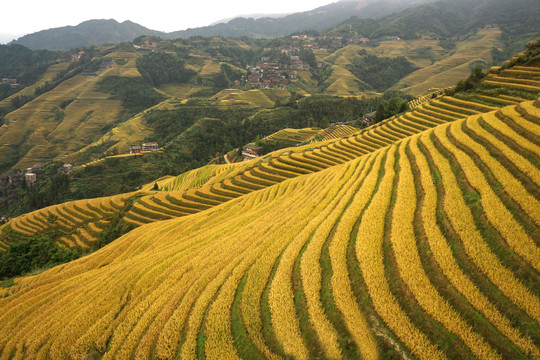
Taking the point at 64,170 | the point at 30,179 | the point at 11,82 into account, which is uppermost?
the point at 11,82

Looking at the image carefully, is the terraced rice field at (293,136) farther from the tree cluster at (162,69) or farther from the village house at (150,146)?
the tree cluster at (162,69)

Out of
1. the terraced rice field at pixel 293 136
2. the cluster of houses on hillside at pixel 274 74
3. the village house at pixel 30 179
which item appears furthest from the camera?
the cluster of houses on hillside at pixel 274 74

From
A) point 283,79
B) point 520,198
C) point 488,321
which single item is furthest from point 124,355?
point 283,79

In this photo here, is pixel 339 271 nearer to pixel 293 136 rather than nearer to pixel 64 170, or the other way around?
pixel 293 136

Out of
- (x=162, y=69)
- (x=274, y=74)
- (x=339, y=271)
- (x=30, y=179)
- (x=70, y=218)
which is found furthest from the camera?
(x=162, y=69)

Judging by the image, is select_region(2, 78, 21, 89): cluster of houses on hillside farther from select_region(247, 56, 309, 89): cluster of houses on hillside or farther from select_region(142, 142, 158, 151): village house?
select_region(247, 56, 309, 89): cluster of houses on hillside

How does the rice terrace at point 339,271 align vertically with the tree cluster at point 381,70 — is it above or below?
below

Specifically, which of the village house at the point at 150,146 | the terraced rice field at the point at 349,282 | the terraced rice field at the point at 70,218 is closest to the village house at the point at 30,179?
the village house at the point at 150,146

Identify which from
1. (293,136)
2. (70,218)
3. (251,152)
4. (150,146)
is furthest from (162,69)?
(70,218)
